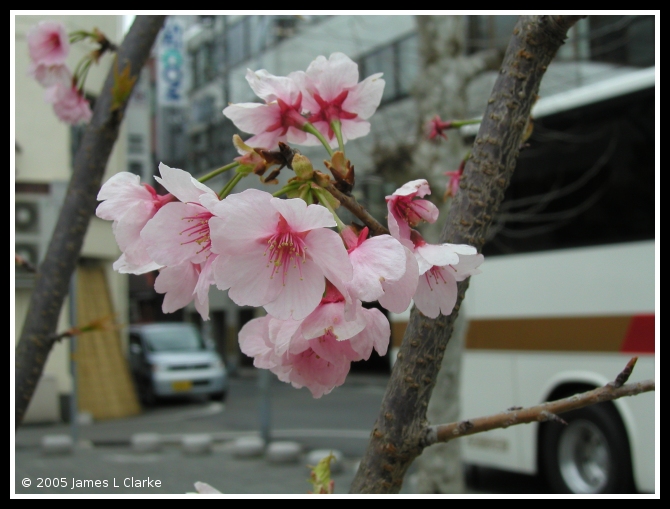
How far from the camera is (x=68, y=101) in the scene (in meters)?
1.92

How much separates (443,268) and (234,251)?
11.7 inches

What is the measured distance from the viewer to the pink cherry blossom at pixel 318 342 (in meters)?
0.80

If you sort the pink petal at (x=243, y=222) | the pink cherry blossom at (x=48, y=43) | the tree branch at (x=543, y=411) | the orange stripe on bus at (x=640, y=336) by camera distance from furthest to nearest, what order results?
Answer: the orange stripe on bus at (x=640, y=336) < the pink cherry blossom at (x=48, y=43) < the tree branch at (x=543, y=411) < the pink petal at (x=243, y=222)

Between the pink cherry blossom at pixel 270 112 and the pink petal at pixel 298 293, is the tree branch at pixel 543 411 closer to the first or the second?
the pink petal at pixel 298 293

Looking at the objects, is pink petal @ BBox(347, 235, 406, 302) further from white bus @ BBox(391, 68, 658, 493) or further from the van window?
the van window

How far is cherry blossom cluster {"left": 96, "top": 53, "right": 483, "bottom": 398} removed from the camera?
76 centimetres

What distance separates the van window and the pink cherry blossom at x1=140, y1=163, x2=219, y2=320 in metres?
13.4

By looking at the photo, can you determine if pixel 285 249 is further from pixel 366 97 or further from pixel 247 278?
pixel 366 97

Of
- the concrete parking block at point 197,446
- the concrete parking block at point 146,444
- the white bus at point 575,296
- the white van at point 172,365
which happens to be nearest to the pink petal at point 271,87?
the white bus at point 575,296

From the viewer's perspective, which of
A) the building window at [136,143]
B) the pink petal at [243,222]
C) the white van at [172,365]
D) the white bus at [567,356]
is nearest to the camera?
the pink petal at [243,222]

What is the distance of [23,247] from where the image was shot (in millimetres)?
4250

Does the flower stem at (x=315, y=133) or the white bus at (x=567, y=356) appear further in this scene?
the white bus at (x=567, y=356)

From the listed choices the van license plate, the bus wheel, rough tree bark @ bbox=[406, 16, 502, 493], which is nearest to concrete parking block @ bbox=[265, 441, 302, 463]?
rough tree bark @ bbox=[406, 16, 502, 493]
